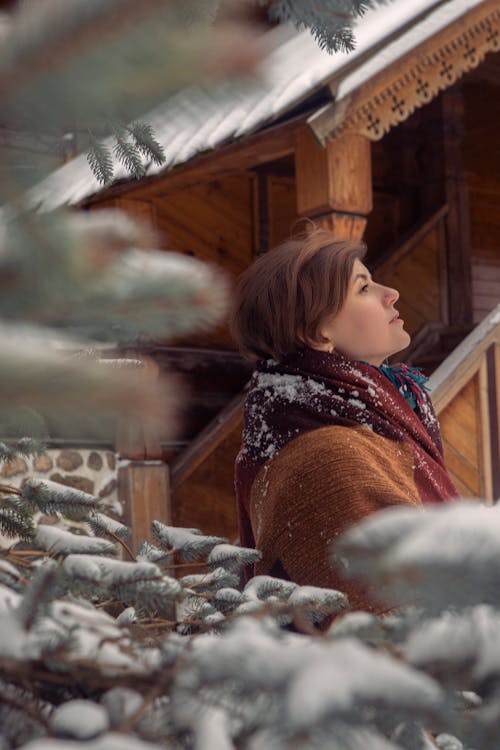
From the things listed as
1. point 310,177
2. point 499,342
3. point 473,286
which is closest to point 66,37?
point 310,177

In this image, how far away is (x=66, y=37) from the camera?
780 mm

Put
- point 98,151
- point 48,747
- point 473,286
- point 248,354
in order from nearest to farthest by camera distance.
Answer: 1. point 48,747
2. point 98,151
3. point 248,354
4. point 473,286

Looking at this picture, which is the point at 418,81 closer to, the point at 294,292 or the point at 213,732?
the point at 294,292

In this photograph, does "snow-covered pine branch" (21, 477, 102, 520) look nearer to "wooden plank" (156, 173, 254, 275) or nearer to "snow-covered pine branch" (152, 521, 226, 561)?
"snow-covered pine branch" (152, 521, 226, 561)

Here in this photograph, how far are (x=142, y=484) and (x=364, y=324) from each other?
4364 millimetres

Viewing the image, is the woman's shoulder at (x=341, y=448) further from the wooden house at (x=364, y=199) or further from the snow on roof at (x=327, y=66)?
the snow on roof at (x=327, y=66)

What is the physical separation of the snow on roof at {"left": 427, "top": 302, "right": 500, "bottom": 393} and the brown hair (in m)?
2.94

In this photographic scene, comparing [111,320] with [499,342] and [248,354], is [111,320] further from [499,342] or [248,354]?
[499,342]

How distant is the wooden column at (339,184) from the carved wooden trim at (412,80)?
4.2 inches

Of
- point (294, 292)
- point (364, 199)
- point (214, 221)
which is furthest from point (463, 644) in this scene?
point (214, 221)

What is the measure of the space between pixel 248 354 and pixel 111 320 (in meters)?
1.93

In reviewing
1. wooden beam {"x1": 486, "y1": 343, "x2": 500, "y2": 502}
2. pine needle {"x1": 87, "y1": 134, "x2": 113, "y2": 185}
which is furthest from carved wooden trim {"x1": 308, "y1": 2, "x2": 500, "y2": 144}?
pine needle {"x1": 87, "y1": 134, "x2": 113, "y2": 185}

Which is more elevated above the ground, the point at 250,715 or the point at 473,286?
the point at 473,286

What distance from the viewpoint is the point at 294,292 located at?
9.18ft
